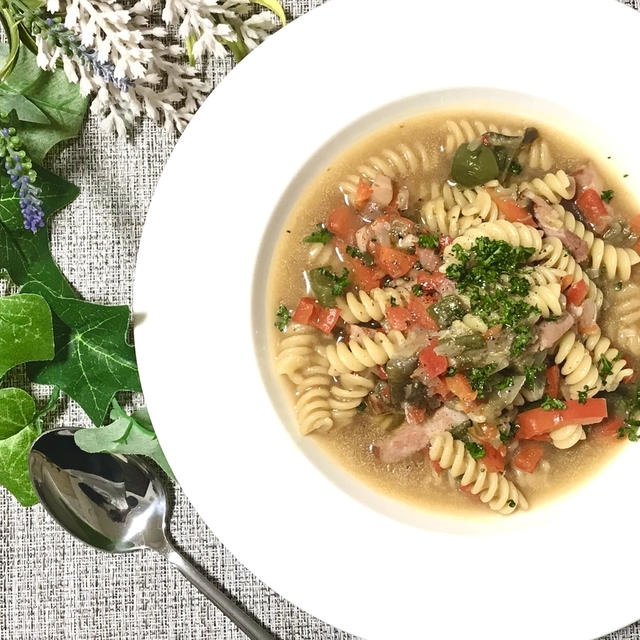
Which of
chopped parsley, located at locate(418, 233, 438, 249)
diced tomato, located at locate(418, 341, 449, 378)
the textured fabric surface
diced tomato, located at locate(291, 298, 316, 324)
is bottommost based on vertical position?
the textured fabric surface

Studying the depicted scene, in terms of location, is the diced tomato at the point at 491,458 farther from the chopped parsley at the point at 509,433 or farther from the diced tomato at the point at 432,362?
the diced tomato at the point at 432,362

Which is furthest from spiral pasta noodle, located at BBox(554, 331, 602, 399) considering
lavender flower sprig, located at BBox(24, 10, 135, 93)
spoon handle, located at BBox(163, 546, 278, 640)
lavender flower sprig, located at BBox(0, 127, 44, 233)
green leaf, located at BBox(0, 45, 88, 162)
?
green leaf, located at BBox(0, 45, 88, 162)

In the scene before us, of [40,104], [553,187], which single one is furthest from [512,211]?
[40,104]

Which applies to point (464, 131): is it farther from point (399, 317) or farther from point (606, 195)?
point (399, 317)

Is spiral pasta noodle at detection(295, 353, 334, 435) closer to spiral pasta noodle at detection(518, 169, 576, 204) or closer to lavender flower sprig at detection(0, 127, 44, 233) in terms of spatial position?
spiral pasta noodle at detection(518, 169, 576, 204)

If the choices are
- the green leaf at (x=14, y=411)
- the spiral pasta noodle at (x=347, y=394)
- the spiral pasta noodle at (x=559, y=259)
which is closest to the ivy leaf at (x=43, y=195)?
the green leaf at (x=14, y=411)

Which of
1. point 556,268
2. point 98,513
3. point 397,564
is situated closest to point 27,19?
point 98,513

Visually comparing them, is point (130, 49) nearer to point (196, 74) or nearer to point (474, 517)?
point (196, 74)
